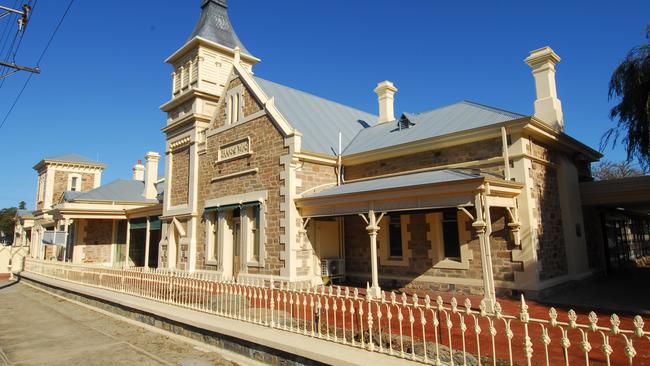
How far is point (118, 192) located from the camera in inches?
1086

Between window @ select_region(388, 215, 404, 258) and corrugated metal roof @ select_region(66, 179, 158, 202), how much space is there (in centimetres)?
2036

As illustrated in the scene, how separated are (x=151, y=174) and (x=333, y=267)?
20566 mm

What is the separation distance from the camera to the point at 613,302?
31.9 feet

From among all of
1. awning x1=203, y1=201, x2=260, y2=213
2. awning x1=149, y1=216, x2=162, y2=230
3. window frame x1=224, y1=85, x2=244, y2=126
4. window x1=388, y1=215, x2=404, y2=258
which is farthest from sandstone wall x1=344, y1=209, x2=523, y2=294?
awning x1=149, y1=216, x2=162, y2=230

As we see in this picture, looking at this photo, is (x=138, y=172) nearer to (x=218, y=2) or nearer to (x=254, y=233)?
(x=218, y=2)

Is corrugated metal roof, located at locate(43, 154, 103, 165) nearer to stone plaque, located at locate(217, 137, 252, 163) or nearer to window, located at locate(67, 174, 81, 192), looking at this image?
window, located at locate(67, 174, 81, 192)

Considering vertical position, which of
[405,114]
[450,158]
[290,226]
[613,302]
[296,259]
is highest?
[405,114]

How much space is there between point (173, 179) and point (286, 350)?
642 inches

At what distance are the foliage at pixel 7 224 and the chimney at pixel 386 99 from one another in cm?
7535

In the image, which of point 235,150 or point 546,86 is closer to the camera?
point 546,86

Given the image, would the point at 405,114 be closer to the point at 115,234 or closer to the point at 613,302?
the point at 613,302

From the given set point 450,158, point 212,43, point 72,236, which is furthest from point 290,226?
point 72,236

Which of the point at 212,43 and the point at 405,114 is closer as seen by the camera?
the point at 405,114

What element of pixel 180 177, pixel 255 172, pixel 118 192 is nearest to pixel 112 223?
pixel 118 192
